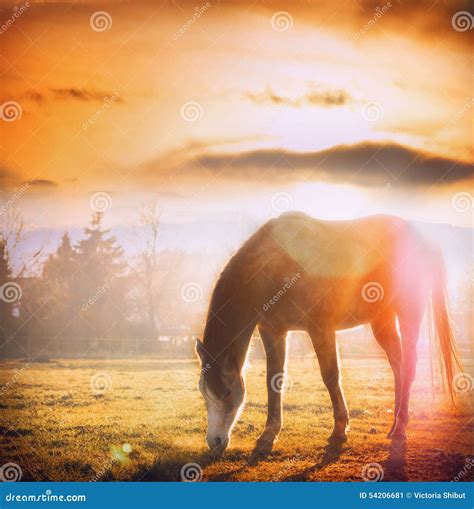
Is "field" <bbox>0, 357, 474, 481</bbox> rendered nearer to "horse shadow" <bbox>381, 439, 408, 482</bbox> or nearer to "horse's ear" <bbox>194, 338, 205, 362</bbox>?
"horse shadow" <bbox>381, 439, 408, 482</bbox>

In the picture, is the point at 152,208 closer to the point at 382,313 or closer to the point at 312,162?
the point at 312,162

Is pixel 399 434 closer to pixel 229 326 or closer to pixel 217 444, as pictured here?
pixel 217 444

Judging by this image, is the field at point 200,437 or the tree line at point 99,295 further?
the tree line at point 99,295

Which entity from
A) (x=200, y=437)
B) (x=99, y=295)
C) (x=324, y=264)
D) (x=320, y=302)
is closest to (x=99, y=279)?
(x=99, y=295)

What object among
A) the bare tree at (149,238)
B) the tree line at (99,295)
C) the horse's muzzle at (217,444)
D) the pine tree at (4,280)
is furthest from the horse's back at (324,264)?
the tree line at (99,295)

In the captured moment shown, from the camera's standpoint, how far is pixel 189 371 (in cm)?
1830

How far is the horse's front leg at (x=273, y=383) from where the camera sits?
7180 mm

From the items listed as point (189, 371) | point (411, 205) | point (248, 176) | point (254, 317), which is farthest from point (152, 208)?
point (254, 317)

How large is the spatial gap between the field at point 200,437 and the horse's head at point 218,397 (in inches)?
12.6

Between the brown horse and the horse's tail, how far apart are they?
0.02 metres

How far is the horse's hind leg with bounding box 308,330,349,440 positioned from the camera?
7.17 metres

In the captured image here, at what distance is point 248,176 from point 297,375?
28.9 feet

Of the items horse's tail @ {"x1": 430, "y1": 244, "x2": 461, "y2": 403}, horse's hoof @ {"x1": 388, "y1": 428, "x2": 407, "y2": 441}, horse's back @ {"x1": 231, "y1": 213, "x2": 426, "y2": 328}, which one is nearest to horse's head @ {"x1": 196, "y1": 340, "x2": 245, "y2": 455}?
horse's back @ {"x1": 231, "y1": 213, "x2": 426, "y2": 328}

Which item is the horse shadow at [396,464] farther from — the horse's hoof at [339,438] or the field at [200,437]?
the horse's hoof at [339,438]
